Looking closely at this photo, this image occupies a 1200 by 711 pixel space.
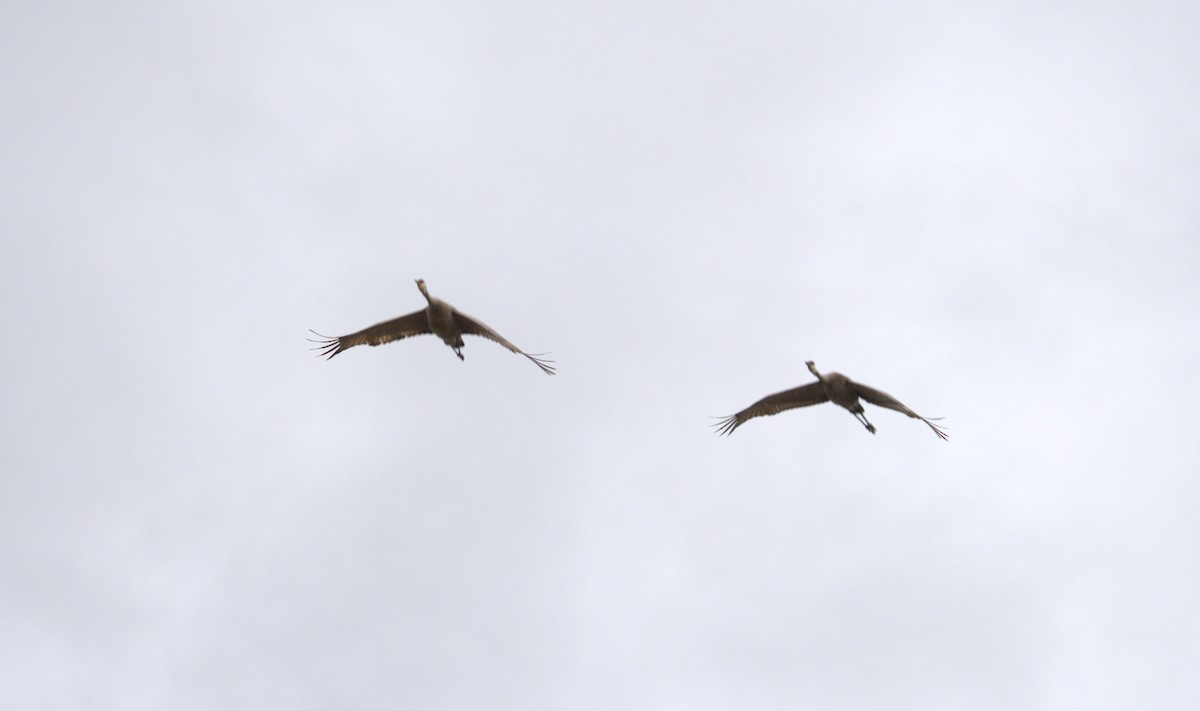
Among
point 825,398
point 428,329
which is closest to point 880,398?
point 825,398

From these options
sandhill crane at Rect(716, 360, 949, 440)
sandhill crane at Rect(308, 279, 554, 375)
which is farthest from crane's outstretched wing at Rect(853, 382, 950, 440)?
sandhill crane at Rect(308, 279, 554, 375)

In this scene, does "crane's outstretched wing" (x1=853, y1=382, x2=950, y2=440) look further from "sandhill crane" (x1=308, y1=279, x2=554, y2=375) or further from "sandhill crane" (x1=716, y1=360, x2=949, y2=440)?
"sandhill crane" (x1=308, y1=279, x2=554, y2=375)

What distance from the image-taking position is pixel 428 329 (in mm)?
33750

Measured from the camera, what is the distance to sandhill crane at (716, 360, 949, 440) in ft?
107

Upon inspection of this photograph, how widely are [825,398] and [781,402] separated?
1236 millimetres

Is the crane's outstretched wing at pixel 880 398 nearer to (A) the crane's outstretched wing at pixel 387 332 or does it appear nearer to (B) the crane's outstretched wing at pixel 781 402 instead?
(B) the crane's outstretched wing at pixel 781 402

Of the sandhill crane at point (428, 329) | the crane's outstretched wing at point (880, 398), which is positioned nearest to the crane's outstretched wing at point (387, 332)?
the sandhill crane at point (428, 329)

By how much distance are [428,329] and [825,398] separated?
10927 mm

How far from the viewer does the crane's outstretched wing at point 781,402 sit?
34344 millimetres

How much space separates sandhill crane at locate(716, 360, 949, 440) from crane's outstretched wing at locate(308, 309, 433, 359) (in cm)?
837

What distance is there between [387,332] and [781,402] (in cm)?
1094

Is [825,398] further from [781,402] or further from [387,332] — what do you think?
[387,332]

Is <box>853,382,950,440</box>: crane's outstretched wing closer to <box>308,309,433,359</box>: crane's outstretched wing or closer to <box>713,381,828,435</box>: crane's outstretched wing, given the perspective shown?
<box>713,381,828,435</box>: crane's outstretched wing

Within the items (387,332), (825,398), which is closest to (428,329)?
(387,332)
